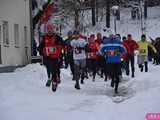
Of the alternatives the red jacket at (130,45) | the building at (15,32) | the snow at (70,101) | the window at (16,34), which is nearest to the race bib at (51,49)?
the snow at (70,101)

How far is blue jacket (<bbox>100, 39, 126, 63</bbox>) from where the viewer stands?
63.1 feet

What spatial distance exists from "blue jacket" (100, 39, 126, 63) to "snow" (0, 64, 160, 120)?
102 centimetres

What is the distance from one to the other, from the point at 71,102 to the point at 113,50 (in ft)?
12.1

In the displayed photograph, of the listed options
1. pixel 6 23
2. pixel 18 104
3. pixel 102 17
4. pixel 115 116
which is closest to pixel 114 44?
pixel 18 104

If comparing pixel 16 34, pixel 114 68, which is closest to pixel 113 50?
pixel 114 68

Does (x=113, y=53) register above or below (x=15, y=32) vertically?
below

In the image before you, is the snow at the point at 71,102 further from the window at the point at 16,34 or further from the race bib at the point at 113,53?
the window at the point at 16,34

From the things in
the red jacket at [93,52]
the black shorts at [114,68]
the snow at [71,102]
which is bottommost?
the snow at [71,102]

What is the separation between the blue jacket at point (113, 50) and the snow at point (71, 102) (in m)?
1.02

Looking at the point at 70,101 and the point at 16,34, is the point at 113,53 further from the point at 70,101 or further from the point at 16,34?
the point at 16,34

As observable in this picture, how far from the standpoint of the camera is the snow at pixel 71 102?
1350 centimetres

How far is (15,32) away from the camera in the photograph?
3241cm

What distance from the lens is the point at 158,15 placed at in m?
72.4

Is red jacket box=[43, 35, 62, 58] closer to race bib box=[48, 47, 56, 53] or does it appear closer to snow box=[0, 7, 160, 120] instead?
race bib box=[48, 47, 56, 53]
